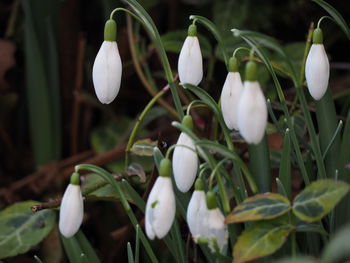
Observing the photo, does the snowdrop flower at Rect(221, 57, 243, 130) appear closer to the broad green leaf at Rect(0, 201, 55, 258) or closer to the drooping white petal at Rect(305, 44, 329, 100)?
the drooping white petal at Rect(305, 44, 329, 100)

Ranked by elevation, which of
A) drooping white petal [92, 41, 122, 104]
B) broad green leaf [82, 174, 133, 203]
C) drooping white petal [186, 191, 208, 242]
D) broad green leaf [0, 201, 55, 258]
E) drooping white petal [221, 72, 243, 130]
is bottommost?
broad green leaf [0, 201, 55, 258]

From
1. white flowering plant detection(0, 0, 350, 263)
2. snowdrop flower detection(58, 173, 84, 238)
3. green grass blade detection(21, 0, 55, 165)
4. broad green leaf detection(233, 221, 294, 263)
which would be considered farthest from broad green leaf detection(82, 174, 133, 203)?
green grass blade detection(21, 0, 55, 165)

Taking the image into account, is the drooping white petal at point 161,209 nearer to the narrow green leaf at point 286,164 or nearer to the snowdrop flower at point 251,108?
the snowdrop flower at point 251,108

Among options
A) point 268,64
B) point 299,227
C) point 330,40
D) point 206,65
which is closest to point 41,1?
point 206,65

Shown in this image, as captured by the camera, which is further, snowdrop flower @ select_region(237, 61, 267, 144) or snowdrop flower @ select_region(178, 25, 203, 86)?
snowdrop flower @ select_region(178, 25, 203, 86)

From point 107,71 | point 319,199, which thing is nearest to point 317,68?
point 319,199

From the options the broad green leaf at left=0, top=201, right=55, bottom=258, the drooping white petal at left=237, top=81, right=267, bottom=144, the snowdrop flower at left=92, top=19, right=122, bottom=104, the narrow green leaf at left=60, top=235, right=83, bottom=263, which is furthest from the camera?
the broad green leaf at left=0, top=201, right=55, bottom=258
